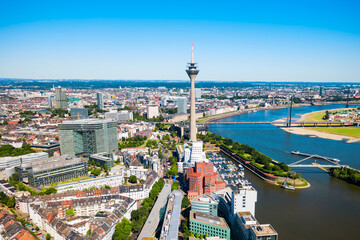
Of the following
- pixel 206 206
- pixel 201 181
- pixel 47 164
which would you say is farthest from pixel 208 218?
pixel 47 164

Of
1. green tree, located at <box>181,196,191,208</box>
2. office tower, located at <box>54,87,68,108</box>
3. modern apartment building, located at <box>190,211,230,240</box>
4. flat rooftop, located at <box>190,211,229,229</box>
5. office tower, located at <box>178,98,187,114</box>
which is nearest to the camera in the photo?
modern apartment building, located at <box>190,211,230,240</box>

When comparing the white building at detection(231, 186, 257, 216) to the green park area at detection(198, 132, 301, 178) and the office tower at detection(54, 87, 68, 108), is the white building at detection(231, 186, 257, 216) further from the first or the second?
the office tower at detection(54, 87, 68, 108)

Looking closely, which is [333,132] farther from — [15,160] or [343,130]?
[15,160]

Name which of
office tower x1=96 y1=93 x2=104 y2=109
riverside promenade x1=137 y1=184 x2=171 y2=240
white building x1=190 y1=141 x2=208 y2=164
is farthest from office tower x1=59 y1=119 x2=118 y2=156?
office tower x1=96 y1=93 x2=104 y2=109

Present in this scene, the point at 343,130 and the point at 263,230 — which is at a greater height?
the point at 263,230

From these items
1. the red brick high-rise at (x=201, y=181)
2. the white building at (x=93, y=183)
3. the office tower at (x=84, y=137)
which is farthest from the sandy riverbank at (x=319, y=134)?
the white building at (x=93, y=183)

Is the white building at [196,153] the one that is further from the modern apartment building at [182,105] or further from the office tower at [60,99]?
the office tower at [60,99]
